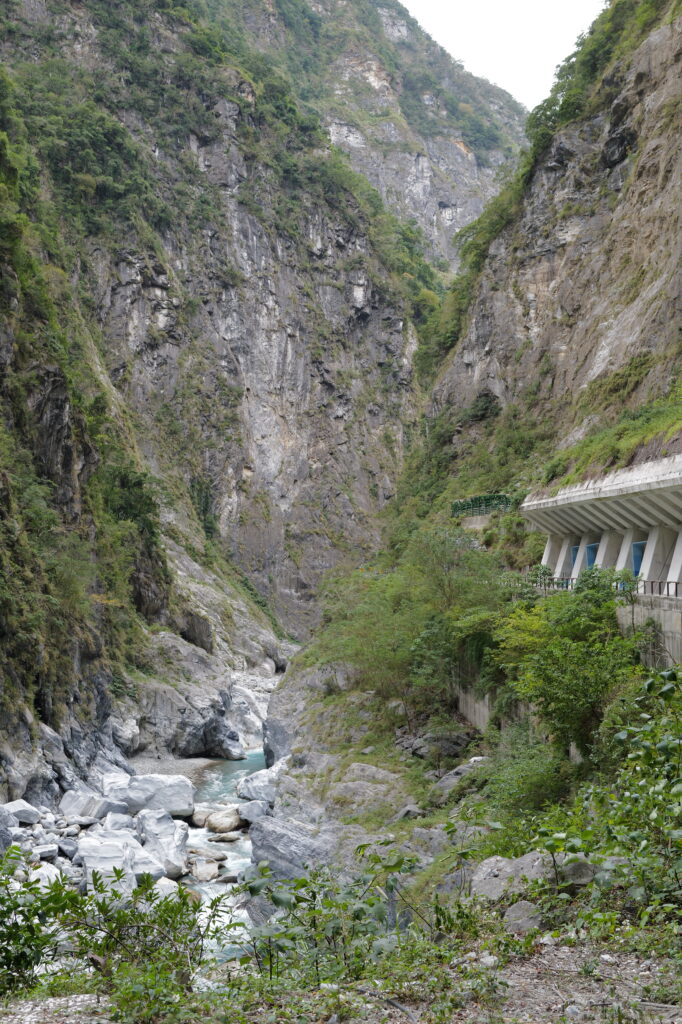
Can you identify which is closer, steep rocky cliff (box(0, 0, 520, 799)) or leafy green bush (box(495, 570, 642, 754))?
leafy green bush (box(495, 570, 642, 754))

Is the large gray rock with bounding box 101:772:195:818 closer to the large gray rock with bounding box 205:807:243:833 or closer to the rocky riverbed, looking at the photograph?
the rocky riverbed

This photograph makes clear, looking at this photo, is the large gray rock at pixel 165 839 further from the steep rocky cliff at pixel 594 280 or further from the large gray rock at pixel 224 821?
the steep rocky cliff at pixel 594 280

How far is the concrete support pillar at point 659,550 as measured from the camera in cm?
1686

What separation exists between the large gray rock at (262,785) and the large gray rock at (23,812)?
659cm

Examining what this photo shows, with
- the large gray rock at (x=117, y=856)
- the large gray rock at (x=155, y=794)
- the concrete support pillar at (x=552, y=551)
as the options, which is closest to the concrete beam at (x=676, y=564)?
the concrete support pillar at (x=552, y=551)

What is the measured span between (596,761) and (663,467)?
25.7 ft

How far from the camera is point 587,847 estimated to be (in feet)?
17.3

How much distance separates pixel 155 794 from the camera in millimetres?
23266

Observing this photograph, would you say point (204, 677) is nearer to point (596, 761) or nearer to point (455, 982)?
point (596, 761)

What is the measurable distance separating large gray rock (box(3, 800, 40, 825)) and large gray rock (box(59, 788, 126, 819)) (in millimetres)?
1455

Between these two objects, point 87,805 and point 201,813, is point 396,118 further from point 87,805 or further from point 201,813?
point 87,805

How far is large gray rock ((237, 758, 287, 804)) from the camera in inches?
912

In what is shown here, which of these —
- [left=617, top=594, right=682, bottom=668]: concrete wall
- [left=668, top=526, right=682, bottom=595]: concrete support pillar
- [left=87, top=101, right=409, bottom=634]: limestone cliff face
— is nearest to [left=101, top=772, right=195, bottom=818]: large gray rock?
[left=668, top=526, right=682, bottom=595]: concrete support pillar

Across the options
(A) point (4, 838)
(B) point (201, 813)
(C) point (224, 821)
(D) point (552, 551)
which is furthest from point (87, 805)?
(D) point (552, 551)
